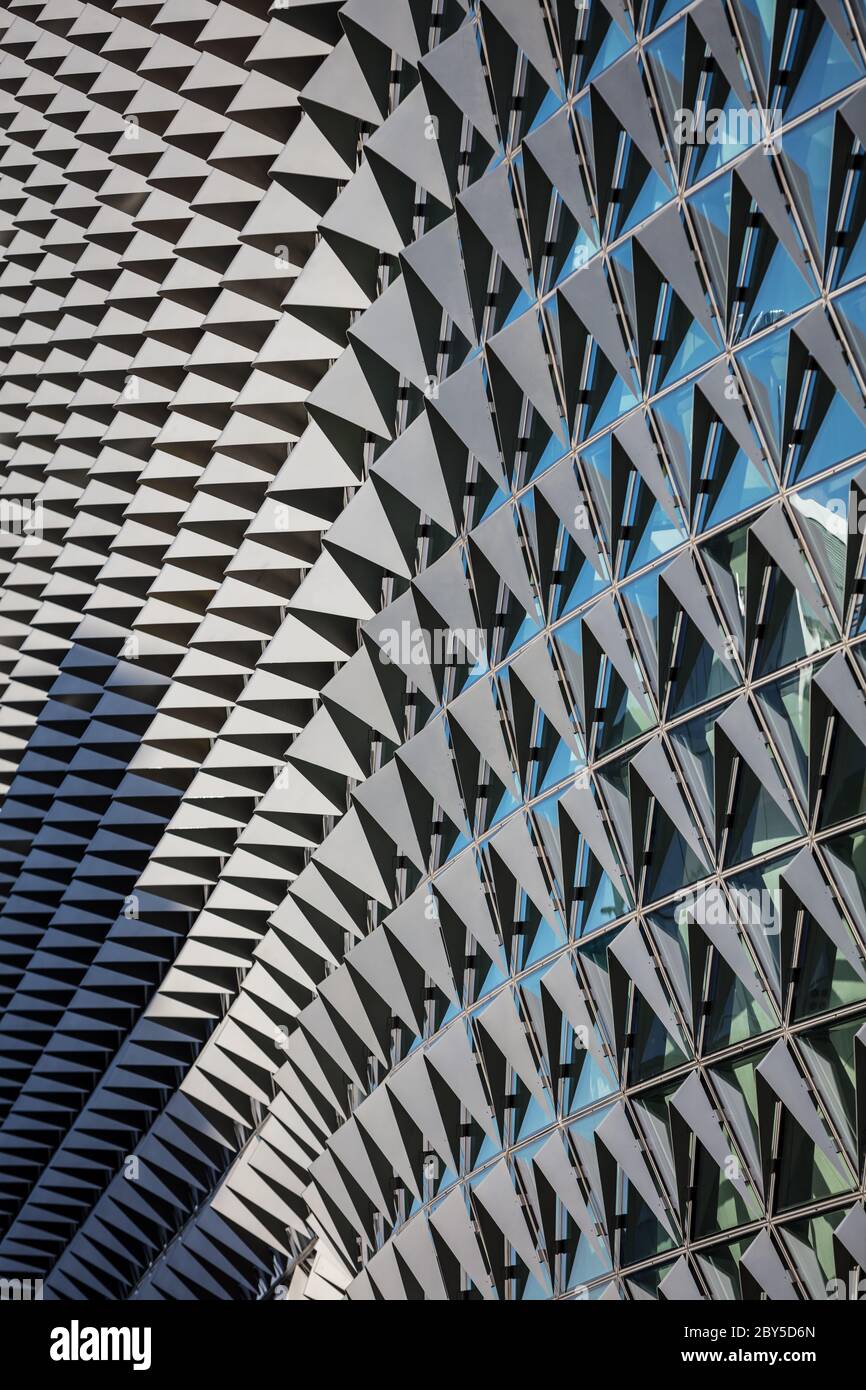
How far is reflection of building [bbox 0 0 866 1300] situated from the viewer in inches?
480

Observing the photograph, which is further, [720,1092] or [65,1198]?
[65,1198]

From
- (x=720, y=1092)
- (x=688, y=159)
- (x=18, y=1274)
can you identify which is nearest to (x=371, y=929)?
Result: (x=720, y=1092)

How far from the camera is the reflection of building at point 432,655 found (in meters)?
12.2

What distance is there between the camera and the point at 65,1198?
94.1 ft

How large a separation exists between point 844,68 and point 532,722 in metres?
7.73

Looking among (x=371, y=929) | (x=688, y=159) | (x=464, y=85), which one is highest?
(x=464, y=85)

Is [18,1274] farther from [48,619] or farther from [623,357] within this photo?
[623,357]

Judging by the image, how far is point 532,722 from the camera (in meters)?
15.9

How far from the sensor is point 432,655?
692 inches

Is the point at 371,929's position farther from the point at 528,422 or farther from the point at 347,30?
Answer: the point at 347,30

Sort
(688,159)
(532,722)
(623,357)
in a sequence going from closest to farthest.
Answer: (688,159) < (623,357) < (532,722)

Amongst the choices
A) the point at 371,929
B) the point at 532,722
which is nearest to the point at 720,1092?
the point at 532,722

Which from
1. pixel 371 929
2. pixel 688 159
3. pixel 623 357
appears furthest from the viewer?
pixel 371 929

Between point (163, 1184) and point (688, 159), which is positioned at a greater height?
point (688, 159)
